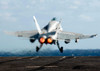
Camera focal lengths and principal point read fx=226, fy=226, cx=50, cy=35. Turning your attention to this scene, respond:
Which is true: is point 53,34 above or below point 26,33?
below

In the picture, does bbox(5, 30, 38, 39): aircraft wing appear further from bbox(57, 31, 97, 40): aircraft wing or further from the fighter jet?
bbox(57, 31, 97, 40): aircraft wing

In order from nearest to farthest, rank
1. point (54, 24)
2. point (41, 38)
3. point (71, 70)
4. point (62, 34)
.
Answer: point (71, 70)
point (41, 38)
point (62, 34)
point (54, 24)

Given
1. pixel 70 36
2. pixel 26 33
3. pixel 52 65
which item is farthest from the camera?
pixel 26 33

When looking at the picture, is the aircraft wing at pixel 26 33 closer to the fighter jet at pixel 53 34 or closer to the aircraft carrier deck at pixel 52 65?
the fighter jet at pixel 53 34

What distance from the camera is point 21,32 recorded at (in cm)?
3828

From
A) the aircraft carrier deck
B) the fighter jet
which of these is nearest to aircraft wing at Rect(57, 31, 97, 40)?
the fighter jet

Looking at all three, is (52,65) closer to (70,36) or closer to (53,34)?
(53,34)

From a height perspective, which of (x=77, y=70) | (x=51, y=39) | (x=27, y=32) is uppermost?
(x=27, y=32)

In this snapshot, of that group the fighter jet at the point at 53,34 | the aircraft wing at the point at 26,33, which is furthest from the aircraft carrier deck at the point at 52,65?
the aircraft wing at the point at 26,33

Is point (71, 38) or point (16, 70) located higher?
point (71, 38)

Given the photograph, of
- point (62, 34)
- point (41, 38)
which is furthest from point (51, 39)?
point (62, 34)

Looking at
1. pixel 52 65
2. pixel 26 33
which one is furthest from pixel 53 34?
pixel 26 33

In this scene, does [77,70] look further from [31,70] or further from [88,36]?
[88,36]

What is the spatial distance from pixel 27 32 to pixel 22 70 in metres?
16.0
